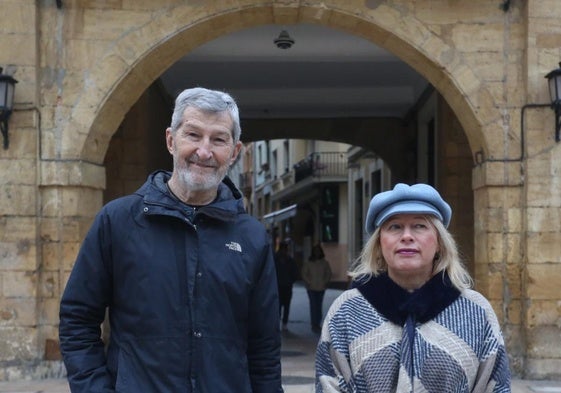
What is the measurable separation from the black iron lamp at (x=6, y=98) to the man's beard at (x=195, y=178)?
198 inches

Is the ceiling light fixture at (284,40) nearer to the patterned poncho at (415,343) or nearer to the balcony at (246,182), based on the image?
the patterned poncho at (415,343)

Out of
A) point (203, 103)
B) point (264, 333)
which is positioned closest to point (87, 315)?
point (264, 333)

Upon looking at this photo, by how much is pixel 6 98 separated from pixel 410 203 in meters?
5.41

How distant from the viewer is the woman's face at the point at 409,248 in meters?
2.48

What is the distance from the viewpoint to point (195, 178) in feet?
8.21

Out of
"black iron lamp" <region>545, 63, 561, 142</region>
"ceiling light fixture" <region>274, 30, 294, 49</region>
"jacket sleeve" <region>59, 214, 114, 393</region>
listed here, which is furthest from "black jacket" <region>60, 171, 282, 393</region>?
"ceiling light fixture" <region>274, 30, 294, 49</region>

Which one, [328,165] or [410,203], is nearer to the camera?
[410,203]

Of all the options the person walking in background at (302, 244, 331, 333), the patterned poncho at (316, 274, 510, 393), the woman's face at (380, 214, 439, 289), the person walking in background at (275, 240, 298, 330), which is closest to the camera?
the patterned poncho at (316, 274, 510, 393)

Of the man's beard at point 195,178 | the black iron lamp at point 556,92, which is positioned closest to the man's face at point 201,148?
the man's beard at point 195,178

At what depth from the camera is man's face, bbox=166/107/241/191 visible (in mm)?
2502

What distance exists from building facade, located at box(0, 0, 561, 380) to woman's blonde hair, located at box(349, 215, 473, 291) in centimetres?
512

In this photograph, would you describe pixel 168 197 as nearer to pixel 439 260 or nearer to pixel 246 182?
pixel 439 260

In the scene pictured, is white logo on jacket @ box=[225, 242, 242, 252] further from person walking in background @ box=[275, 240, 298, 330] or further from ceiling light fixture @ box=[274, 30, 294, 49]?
person walking in background @ box=[275, 240, 298, 330]

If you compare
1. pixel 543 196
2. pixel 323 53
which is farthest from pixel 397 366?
pixel 323 53
